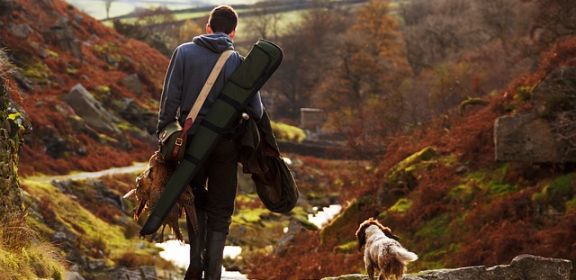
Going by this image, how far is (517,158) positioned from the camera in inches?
636

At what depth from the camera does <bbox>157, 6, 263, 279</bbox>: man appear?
6.94 m

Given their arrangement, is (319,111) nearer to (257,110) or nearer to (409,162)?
(409,162)

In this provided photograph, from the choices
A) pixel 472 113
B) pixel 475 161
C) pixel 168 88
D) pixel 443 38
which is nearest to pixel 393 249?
pixel 168 88

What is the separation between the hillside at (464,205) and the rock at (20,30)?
24878 millimetres

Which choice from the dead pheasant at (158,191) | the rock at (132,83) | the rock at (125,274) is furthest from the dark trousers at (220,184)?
the rock at (132,83)

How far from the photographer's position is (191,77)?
695cm

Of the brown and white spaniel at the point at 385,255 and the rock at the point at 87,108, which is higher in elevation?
the rock at the point at 87,108

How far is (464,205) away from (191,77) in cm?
1155

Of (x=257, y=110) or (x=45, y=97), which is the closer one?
(x=257, y=110)

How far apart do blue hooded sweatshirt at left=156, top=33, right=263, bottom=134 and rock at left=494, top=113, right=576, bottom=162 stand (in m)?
9.90

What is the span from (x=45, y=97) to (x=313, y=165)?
19.1 meters

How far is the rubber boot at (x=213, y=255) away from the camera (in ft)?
23.2

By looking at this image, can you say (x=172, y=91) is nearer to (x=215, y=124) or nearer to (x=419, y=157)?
(x=215, y=124)

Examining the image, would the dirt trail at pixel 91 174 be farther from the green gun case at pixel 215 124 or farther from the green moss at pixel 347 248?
the green gun case at pixel 215 124
